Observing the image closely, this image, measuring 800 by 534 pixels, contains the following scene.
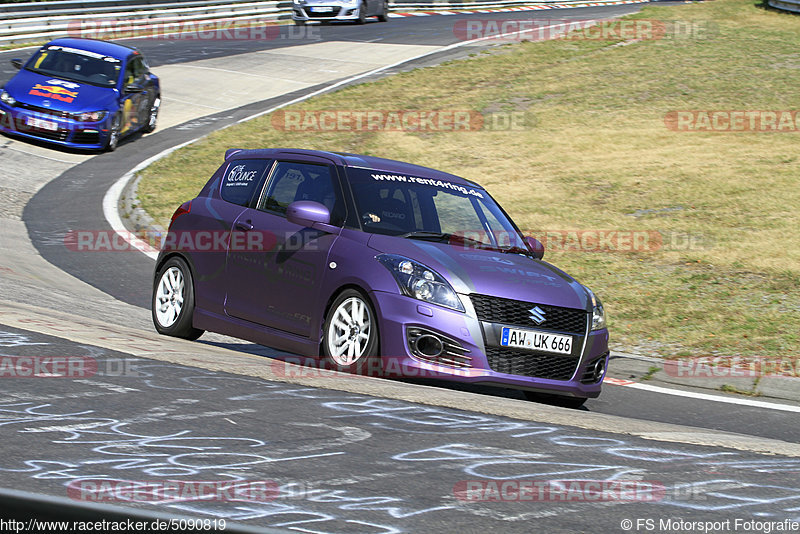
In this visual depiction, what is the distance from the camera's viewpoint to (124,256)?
41.9ft

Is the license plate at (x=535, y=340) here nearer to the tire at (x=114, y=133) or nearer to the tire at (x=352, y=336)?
the tire at (x=352, y=336)

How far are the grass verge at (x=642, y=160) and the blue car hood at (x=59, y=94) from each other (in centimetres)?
153

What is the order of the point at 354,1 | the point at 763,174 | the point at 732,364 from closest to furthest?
the point at 732,364 < the point at 763,174 < the point at 354,1

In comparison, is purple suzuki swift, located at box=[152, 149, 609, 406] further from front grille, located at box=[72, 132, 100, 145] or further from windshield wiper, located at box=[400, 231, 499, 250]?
front grille, located at box=[72, 132, 100, 145]

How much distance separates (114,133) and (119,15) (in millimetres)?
15627

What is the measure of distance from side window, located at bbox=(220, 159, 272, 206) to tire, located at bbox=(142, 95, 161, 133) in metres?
12.8

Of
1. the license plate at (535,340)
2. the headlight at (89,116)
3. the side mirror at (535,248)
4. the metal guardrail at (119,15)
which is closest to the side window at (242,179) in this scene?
the side mirror at (535,248)

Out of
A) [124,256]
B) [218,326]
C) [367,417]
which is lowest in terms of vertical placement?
[124,256]

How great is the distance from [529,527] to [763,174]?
14696 mm

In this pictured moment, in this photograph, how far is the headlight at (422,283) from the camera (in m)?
6.77

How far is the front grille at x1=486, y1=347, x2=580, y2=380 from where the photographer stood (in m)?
6.77

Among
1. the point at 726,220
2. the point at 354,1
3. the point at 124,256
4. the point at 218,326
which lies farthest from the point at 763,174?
the point at 354,1

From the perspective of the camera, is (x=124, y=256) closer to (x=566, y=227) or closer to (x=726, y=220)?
(x=566, y=227)

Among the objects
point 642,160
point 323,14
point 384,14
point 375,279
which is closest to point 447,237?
point 375,279
